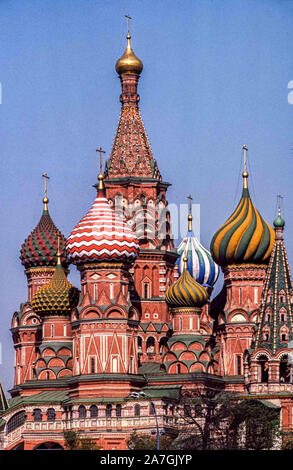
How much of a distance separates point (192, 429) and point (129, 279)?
37.3 feet

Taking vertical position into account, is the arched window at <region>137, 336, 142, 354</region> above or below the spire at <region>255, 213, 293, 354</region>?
below

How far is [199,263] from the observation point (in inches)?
3167

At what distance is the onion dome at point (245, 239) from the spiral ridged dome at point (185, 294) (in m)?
2.47

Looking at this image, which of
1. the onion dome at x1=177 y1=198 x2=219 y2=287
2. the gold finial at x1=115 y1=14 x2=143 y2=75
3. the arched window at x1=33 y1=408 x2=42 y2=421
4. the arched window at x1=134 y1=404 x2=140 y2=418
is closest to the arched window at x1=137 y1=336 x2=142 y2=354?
the arched window at x1=33 y1=408 x2=42 y2=421

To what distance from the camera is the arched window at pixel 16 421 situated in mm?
71875

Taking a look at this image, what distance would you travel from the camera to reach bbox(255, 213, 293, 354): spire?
6731 centimetres

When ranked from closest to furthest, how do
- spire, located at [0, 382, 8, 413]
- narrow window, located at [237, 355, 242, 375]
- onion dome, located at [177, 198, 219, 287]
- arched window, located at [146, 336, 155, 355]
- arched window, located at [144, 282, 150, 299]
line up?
1. narrow window, located at [237, 355, 242, 375]
2. arched window, located at [146, 336, 155, 355]
3. arched window, located at [144, 282, 150, 299]
4. spire, located at [0, 382, 8, 413]
5. onion dome, located at [177, 198, 219, 287]

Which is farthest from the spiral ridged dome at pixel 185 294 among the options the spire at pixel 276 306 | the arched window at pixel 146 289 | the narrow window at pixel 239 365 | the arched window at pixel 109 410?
the arched window at pixel 109 410

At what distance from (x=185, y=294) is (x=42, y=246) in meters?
9.62

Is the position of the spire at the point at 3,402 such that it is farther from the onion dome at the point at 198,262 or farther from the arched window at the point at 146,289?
the onion dome at the point at 198,262

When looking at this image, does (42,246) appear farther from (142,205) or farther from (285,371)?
(285,371)

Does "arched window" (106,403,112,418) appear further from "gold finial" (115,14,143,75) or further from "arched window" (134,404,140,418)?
"gold finial" (115,14,143,75)

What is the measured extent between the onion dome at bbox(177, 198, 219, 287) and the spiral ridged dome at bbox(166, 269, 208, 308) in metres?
7.37

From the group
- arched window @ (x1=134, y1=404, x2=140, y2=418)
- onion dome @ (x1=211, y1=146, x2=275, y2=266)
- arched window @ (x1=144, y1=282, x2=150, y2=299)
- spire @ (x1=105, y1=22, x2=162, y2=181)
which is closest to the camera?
arched window @ (x1=134, y1=404, x2=140, y2=418)
